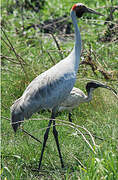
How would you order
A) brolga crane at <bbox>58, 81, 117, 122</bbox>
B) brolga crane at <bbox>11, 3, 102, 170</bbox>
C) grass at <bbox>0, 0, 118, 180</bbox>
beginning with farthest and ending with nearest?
brolga crane at <bbox>58, 81, 117, 122</bbox> < brolga crane at <bbox>11, 3, 102, 170</bbox> < grass at <bbox>0, 0, 118, 180</bbox>

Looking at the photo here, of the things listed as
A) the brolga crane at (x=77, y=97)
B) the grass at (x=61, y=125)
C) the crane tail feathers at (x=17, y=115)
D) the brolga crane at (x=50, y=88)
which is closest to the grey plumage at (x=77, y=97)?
the brolga crane at (x=77, y=97)

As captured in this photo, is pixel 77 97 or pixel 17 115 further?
pixel 77 97

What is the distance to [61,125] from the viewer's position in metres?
4.38

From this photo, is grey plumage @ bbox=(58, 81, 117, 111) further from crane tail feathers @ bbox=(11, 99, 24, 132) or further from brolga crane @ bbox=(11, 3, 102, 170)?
crane tail feathers @ bbox=(11, 99, 24, 132)

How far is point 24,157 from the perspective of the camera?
4.46 metres

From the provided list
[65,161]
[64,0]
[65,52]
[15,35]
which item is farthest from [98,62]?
[64,0]

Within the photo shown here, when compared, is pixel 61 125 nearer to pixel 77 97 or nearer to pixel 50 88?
pixel 50 88

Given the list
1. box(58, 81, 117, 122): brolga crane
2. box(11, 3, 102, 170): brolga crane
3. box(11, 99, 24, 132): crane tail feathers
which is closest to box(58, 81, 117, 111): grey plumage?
box(58, 81, 117, 122): brolga crane

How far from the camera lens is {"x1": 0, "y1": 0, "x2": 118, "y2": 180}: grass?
3307 millimetres

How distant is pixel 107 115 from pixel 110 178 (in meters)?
1.79

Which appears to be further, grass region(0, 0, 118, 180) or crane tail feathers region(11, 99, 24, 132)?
crane tail feathers region(11, 99, 24, 132)

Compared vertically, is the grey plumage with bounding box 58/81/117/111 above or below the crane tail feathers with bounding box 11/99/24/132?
below

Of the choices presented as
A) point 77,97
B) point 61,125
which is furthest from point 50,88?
point 77,97

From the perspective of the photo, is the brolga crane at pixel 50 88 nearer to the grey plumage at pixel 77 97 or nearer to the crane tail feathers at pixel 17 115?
the crane tail feathers at pixel 17 115
